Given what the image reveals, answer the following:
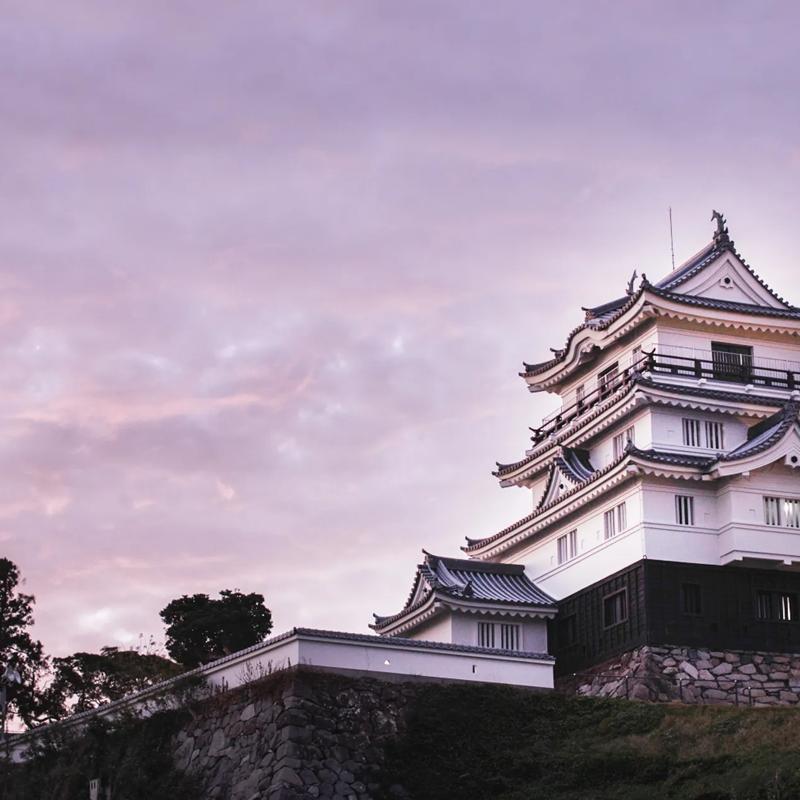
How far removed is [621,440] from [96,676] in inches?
911

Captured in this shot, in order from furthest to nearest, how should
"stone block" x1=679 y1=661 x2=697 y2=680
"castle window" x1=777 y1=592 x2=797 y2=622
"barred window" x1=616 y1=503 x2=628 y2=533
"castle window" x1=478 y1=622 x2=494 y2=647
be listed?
"castle window" x1=478 y1=622 x2=494 y2=647 < "barred window" x1=616 y1=503 x2=628 y2=533 < "castle window" x1=777 y1=592 x2=797 y2=622 < "stone block" x1=679 y1=661 x2=697 y2=680

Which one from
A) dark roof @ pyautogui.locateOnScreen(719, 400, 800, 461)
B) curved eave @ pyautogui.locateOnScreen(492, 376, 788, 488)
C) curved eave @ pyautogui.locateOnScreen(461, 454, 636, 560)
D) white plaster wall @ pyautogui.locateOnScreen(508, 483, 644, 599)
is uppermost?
curved eave @ pyautogui.locateOnScreen(492, 376, 788, 488)

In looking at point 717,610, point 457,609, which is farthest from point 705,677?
point 457,609

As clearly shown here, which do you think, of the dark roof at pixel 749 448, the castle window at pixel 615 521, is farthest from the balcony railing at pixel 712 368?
the castle window at pixel 615 521

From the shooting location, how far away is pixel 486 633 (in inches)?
2000

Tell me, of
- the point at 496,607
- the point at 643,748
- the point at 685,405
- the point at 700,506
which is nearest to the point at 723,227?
the point at 685,405

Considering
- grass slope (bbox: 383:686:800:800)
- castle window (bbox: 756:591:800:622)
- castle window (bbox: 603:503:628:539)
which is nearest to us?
grass slope (bbox: 383:686:800:800)

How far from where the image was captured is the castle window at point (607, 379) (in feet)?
180

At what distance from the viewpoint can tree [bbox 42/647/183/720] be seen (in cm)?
5844

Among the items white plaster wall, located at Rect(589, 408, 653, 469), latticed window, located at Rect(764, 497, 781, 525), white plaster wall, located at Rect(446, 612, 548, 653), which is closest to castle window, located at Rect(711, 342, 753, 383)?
white plaster wall, located at Rect(589, 408, 653, 469)

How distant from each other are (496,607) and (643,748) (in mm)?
16323

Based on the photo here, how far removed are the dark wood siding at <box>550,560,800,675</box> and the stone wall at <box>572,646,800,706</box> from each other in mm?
344

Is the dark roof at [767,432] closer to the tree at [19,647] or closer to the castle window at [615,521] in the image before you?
the castle window at [615,521]

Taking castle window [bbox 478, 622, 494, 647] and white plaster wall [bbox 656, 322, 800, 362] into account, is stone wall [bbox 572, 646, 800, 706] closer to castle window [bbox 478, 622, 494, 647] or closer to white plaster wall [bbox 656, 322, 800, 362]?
castle window [bbox 478, 622, 494, 647]
